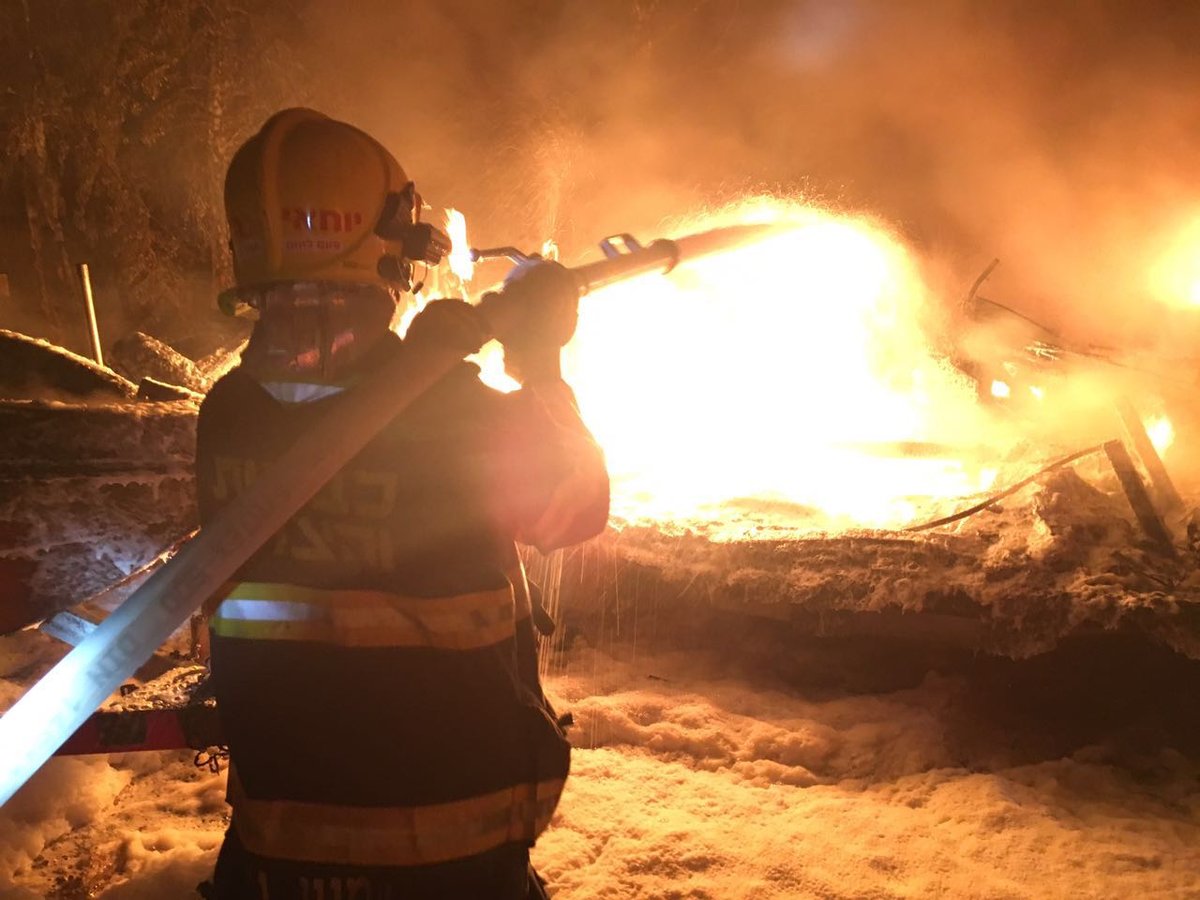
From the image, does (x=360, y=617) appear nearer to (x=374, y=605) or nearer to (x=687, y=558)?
(x=374, y=605)

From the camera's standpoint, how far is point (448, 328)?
151 centimetres

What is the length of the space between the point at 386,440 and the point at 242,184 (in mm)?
723

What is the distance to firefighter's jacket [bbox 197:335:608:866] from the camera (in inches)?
55.8

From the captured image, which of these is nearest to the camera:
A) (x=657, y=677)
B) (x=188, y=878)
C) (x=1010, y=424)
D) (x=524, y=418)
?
(x=524, y=418)

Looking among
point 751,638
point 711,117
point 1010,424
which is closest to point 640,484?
point 751,638

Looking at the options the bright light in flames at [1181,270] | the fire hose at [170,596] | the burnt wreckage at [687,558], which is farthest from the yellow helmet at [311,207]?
the bright light in flames at [1181,270]

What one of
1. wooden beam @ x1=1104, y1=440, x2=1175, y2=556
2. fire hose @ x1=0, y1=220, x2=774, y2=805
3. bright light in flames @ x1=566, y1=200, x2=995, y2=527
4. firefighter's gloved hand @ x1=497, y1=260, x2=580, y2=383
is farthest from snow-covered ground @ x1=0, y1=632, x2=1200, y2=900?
bright light in flames @ x1=566, y1=200, x2=995, y2=527

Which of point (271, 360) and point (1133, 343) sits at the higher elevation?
point (1133, 343)

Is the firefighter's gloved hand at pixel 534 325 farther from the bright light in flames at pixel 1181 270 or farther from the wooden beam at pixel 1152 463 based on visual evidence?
the bright light in flames at pixel 1181 270

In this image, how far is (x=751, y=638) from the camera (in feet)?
15.0

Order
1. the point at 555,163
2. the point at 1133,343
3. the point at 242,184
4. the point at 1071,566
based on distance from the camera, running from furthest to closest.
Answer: the point at 555,163
the point at 1133,343
the point at 1071,566
the point at 242,184

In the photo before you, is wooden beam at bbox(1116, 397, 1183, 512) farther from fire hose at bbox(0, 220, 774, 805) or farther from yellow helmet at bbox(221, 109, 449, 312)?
fire hose at bbox(0, 220, 774, 805)

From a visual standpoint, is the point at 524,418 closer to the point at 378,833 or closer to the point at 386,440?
the point at 386,440

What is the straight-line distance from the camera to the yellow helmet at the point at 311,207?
5.31 feet
